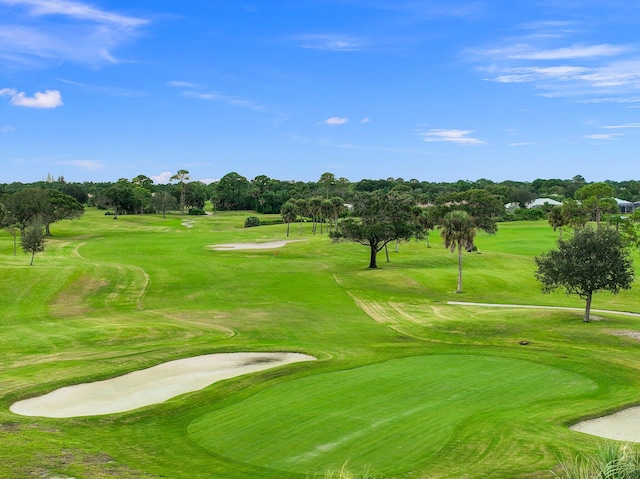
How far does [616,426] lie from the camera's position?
63.7ft

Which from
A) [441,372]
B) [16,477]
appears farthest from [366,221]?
[16,477]

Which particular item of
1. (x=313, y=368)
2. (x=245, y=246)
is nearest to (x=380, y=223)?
(x=245, y=246)

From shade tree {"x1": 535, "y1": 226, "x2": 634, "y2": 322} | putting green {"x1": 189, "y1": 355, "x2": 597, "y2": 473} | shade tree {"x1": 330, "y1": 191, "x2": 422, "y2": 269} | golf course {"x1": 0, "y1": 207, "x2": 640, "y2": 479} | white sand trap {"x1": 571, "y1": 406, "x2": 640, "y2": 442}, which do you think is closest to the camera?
→ golf course {"x1": 0, "y1": 207, "x2": 640, "y2": 479}

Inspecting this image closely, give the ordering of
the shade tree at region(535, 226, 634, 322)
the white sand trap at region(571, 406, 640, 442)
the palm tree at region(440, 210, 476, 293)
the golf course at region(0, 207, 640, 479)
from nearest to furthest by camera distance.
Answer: the golf course at region(0, 207, 640, 479) < the white sand trap at region(571, 406, 640, 442) < the shade tree at region(535, 226, 634, 322) < the palm tree at region(440, 210, 476, 293)

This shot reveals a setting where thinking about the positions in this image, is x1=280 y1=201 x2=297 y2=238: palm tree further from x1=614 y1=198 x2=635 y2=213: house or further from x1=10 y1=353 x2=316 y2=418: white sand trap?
x1=614 y1=198 x2=635 y2=213: house

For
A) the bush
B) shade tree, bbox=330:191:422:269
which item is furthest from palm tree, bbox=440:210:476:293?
the bush

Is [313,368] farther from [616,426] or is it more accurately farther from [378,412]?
[616,426]

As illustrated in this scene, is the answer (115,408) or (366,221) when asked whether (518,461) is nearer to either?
(115,408)

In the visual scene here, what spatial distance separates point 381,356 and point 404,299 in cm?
2323

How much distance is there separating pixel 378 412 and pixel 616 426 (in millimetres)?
8027

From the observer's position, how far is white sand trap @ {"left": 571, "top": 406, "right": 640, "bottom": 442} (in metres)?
18.4

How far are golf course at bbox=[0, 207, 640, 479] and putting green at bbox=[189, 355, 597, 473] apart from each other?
0.28 feet

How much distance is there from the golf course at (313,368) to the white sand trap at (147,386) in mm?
280

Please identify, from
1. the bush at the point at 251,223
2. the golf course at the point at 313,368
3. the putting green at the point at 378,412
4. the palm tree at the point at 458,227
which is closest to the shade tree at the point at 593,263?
the golf course at the point at 313,368
